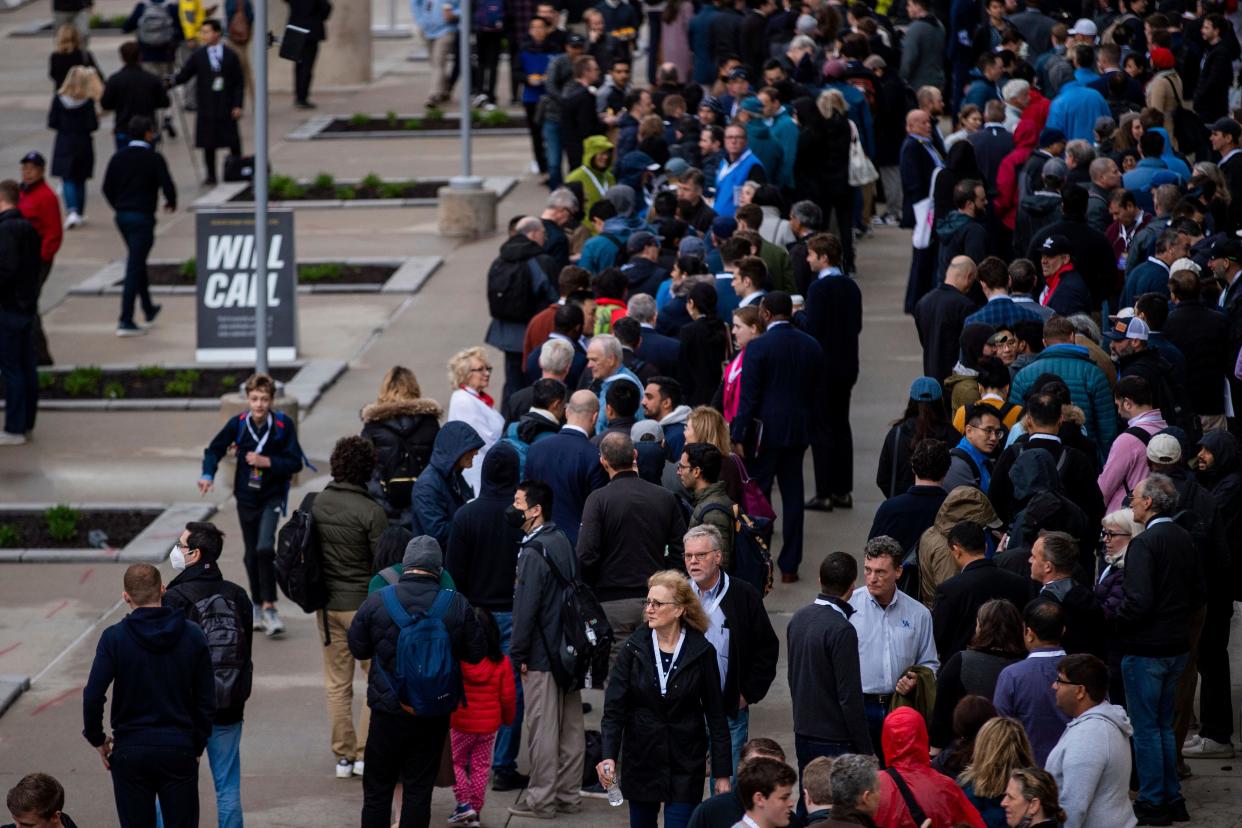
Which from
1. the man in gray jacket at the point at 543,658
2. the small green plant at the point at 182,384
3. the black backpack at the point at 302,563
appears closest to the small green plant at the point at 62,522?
the small green plant at the point at 182,384

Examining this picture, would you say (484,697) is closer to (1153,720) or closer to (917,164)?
(1153,720)

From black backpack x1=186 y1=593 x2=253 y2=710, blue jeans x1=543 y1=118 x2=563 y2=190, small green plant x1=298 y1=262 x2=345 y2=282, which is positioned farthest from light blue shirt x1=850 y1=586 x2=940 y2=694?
blue jeans x1=543 y1=118 x2=563 y2=190

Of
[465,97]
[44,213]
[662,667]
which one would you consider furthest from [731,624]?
[465,97]

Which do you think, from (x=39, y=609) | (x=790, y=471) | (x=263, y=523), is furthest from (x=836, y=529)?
(x=39, y=609)

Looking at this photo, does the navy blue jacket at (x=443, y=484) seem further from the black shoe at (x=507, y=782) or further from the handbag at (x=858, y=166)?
the handbag at (x=858, y=166)

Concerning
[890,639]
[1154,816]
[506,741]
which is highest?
[890,639]

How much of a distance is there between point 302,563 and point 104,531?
195 inches

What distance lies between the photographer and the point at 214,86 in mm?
24312

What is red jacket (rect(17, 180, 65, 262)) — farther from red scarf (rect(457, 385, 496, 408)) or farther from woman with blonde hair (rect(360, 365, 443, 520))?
woman with blonde hair (rect(360, 365, 443, 520))

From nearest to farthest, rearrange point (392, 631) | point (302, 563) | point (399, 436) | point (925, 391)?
point (392, 631)
point (302, 563)
point (925, 391)
point (399, 436)

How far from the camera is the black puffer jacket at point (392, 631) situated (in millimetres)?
8734

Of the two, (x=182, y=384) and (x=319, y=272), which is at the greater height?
(x=319, y=272)

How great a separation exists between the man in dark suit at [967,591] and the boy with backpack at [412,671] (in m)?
2.13

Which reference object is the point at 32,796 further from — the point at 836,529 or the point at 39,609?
the point at 836,529
